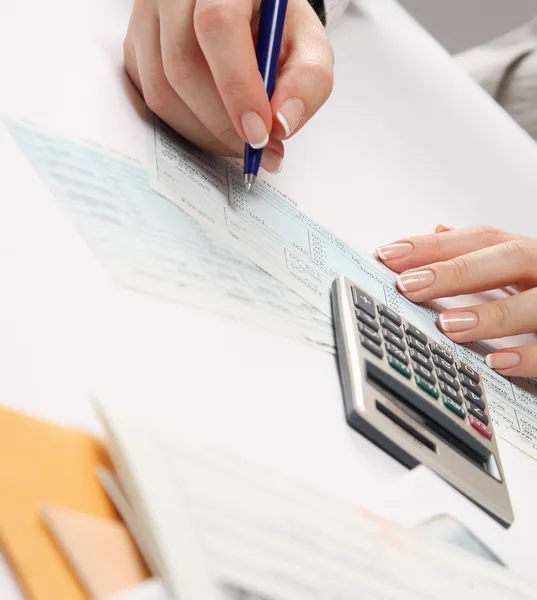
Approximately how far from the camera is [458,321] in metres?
0.42

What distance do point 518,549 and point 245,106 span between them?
25cm

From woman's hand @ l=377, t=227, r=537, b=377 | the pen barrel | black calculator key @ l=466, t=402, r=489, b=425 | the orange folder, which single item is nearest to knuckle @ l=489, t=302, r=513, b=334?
woman's hand @ l=377, t=227, r=537, b=377

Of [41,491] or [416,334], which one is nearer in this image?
[41,491]

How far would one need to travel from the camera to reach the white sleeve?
2.53 ft

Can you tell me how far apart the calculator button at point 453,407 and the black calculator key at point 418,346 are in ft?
0.10

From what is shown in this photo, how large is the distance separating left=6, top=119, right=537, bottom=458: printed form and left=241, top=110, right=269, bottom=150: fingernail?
4 centimetres

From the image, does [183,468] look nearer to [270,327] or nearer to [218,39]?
[270,327]

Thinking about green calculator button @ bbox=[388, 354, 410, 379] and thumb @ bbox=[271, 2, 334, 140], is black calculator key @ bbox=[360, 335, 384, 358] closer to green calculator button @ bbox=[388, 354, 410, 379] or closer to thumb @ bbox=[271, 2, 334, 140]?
green calculator button @ bbox=[388, 354, 410, 379]

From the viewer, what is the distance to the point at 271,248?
1.21 ft

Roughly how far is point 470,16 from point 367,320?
109cm

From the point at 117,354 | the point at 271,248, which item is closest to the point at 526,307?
the point at 271,248

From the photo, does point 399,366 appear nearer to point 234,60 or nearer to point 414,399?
point 414,399

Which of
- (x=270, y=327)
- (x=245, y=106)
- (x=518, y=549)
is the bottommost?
(x=518, y=549)

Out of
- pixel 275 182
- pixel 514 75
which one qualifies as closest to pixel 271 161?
pixel 275 182
